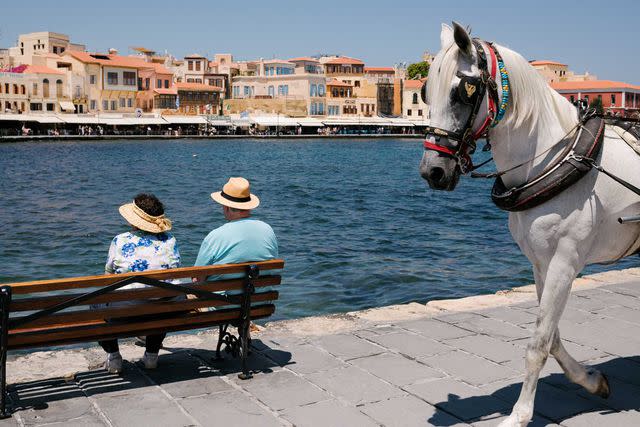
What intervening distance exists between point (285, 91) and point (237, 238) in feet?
305

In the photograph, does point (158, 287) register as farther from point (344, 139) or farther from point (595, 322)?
point (344, 139)

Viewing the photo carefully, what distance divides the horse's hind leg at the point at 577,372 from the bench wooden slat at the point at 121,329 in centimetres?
174

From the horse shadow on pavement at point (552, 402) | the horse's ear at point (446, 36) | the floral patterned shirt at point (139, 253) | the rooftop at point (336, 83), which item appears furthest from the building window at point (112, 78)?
the horse's ear at point (446, 36)

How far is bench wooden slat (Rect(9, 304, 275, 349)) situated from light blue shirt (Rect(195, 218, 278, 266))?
330 millimetres

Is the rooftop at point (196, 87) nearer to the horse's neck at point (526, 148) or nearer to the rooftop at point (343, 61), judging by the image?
the rooftop at point (343, 61)

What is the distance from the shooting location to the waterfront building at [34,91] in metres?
71.8

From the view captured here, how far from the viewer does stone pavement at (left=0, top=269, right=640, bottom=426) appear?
384cm

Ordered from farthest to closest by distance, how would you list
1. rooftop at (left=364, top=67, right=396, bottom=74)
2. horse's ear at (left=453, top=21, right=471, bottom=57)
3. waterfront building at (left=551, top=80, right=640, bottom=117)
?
rooftop at (left=364, top=67, right=396, bottom=74) → waterfront building at (left=551, top=80, right=640, bottom=117) → horse's ear at (left=453, top=21, right=471, bottom=57)

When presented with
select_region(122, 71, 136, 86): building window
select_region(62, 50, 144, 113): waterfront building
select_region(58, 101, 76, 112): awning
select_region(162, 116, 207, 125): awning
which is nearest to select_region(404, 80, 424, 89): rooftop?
select_region(162, 116, 207, 125): awning

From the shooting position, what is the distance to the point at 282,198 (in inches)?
1184

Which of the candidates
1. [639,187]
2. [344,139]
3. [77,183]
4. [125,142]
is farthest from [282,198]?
[344,139]

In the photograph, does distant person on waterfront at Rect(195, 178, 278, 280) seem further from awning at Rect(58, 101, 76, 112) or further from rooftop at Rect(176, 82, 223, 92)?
rooftop at Rect(176, 82, 223, 92)

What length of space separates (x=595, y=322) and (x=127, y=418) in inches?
136

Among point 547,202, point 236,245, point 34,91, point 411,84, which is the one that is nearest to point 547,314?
point 547,202
